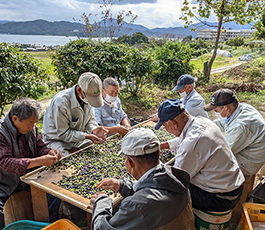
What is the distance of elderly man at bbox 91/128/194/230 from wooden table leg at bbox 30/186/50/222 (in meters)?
0.94

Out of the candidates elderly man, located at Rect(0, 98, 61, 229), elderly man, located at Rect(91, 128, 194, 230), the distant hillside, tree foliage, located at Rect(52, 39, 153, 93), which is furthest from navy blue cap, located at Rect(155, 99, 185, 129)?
the distant hillside

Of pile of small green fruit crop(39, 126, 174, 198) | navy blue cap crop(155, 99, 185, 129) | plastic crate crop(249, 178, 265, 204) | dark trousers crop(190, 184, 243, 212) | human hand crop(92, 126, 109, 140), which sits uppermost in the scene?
navy blue cap crop(155, 99, 185, 129)

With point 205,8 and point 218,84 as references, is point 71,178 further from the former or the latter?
point 205,8

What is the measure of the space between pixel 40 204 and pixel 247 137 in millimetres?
2845

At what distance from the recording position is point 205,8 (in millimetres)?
10484

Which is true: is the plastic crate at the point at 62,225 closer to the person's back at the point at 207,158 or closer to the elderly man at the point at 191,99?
the person's back at the point at 207,158

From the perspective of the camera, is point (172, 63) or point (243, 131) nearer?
point (243, 131)

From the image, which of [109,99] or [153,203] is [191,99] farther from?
[153,203]

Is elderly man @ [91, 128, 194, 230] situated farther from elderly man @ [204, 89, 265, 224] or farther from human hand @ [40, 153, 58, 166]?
elderly man @ [204, 89, 265, 224]

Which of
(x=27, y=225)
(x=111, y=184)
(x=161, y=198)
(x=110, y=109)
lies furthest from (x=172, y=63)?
(x=161, y=198)

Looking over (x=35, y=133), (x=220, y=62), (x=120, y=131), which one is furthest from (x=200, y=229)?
(x=220, y=62)

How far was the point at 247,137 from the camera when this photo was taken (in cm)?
325

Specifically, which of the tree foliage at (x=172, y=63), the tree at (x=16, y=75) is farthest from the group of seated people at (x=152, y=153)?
the tree foliage at (x=172, y=63)

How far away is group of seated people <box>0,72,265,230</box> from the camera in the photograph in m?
1.73
